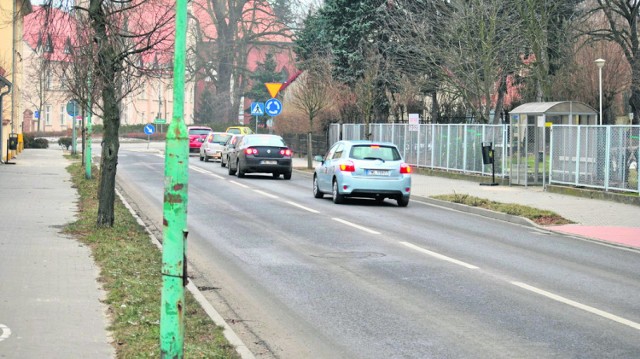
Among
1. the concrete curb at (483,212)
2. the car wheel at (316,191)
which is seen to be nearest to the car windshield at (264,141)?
the car wheel at (316,191)

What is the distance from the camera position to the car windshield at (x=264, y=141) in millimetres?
35844

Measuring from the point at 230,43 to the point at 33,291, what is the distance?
70134mm

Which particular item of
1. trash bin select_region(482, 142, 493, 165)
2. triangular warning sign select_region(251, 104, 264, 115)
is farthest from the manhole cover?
triangular warning sign select_region(251, 104, 264, 115)

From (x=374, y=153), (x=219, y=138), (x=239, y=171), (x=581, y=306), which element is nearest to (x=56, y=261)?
(x=581, y=306)

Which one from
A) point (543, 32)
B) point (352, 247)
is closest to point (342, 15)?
point (543, 32)

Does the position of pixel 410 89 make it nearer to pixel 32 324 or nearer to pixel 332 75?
pixel 332 75

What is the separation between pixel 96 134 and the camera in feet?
329

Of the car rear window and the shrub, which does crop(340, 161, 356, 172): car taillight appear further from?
the shrub

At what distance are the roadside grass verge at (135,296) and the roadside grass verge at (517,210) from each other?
27.0ft

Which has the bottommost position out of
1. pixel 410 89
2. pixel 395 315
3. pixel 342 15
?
pixel 395 315

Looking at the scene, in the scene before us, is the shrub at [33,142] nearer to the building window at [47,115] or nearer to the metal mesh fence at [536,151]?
the metal mesh fence at [536,151]

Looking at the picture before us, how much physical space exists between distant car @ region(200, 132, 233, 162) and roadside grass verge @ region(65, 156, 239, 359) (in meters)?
33.9

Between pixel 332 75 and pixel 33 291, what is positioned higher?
pixel 332 75

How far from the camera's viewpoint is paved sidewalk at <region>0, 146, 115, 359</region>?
773cm
